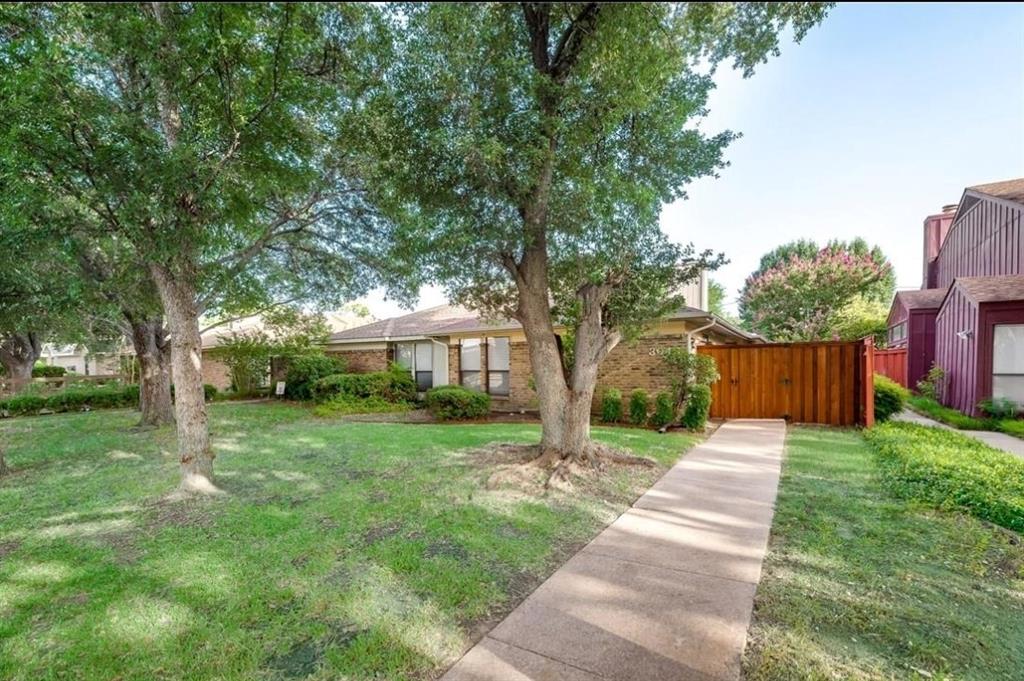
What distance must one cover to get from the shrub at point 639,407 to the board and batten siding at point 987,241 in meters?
11.3

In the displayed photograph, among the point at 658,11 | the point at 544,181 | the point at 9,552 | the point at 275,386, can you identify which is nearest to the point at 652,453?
the point at 544,181

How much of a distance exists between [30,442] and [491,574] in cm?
1134

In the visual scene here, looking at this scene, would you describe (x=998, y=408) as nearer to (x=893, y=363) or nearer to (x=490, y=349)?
(x=893, y=363)

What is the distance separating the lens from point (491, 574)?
335cm

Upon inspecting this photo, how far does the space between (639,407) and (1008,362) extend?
872 centimetres

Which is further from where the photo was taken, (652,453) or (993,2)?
(652,453)

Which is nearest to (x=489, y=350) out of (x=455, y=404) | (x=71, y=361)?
(x=455, y=404)

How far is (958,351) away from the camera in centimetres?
1252

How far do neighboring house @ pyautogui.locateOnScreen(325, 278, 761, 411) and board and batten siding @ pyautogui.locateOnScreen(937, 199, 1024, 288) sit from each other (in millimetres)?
6765

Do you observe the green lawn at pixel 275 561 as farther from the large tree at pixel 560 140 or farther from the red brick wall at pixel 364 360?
the red brick wall at pixel 364 360

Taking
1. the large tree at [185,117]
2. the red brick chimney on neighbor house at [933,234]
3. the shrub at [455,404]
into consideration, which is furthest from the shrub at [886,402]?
the red brick chimney on neighbor house at [933,234]

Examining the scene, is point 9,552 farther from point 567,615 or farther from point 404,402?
point 404,402

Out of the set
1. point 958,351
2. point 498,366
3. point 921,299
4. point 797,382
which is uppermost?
point 921,299

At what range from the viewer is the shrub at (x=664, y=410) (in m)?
10.4
